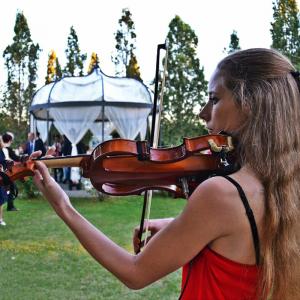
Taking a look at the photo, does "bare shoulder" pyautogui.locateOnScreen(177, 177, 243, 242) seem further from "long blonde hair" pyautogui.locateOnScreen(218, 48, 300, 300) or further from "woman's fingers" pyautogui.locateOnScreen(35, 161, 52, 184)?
"woman's fingers" pyautogui.locateOnScreen(35, 161, 52, 184)

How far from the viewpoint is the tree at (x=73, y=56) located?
3325 cm

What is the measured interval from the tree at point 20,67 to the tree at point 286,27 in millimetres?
15185

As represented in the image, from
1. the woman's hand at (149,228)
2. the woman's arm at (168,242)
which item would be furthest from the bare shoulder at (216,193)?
the woman's hand at (149,228)

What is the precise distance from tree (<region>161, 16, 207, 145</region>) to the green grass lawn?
49.1ft

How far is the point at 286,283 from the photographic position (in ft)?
4.54

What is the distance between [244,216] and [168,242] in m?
0.21

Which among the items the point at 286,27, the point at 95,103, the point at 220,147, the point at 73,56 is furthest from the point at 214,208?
the point at 73,56

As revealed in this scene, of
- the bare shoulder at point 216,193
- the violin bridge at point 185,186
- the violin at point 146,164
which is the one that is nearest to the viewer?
the bare shoulder at point 216,193

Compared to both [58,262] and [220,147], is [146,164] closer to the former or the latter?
[220,147]

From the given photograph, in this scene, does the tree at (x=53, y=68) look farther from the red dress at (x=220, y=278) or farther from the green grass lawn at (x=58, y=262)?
the red dress at (x=220, y=278)

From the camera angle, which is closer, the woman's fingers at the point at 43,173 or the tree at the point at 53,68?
the woman's fingers at the point at 43,173

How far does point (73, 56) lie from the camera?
33500 mm

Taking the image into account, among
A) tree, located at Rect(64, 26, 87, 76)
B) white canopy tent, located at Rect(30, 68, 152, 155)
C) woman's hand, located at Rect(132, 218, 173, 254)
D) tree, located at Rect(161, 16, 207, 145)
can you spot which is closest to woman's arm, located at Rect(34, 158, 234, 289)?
woman's hand, located at Rect(132, 218, 173, 254)

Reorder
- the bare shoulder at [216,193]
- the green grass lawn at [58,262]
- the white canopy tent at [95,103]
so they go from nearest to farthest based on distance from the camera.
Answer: the bare shoulder at [216,193] < the green grass lawn at [58,262] < the white canopy tent at [95,103]
